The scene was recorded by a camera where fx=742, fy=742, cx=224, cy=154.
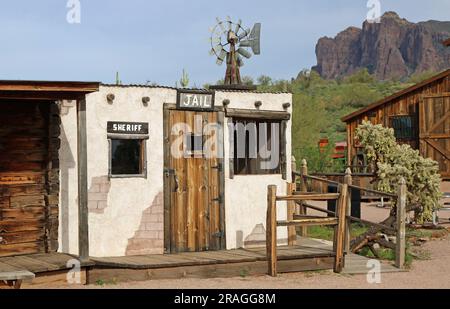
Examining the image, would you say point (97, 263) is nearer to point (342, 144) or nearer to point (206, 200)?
Answer: point (206, 200)

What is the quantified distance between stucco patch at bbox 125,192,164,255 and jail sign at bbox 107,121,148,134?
120 cm

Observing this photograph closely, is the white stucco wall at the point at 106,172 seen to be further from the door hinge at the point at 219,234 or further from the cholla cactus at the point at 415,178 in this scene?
the cholla cactus at the point at 415,178

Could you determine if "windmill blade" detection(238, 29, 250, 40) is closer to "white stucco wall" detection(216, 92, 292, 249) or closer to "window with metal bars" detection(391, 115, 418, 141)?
"white stucco wall" detection(216, 92, 292, 249)

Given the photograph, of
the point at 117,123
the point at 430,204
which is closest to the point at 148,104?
the point at 117,123

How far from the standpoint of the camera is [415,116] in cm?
3269

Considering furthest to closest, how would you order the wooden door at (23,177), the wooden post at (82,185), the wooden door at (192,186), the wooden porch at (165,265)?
the wooden door at (192,186), the wooden door at (23,177), the wooden post at (82,185), the wooden porch at (165,265)

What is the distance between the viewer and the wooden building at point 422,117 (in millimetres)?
31547

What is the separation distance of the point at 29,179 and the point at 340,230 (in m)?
5.51

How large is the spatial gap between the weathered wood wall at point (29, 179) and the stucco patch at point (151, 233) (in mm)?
1418

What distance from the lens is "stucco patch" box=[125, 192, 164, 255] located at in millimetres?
13102

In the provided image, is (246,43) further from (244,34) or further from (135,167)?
(135,167)

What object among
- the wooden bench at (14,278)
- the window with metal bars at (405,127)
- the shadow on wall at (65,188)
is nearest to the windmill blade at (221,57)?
the shadow on wall at (65,188)

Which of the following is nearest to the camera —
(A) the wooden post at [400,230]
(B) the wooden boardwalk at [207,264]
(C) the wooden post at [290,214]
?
(B) the wooden boardwalk at [207,264]

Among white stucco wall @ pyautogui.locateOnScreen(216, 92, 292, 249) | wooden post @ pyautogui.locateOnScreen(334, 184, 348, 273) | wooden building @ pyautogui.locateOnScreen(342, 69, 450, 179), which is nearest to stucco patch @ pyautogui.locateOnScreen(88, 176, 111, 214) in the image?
white stucco wall @ pyautogui.locateOnScreen(216, 92, 292, 249)
